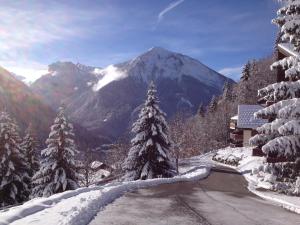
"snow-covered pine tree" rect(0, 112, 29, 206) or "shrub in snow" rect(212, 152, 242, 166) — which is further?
"shrub in snow" rect(212, 152, 242, 166)

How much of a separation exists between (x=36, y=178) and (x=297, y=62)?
2849 cm

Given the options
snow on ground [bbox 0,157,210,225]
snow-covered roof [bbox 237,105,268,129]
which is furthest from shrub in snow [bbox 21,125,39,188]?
snow-covered roof [bbox 237,105,268,129]

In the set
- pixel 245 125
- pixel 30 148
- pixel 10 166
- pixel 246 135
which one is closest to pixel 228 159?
pixel 246 135

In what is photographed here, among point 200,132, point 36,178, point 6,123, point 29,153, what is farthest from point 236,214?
point 200,132

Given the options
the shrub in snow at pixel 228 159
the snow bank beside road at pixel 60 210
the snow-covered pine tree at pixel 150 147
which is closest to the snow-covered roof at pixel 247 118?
the shrub in snow at pixel 228 159

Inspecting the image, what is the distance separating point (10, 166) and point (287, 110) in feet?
95.4

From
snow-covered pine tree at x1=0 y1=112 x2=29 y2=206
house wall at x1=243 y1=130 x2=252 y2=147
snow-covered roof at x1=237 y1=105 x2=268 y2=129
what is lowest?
snow-covered pine tree at x1=0 y1=112 x2=29 y2=206

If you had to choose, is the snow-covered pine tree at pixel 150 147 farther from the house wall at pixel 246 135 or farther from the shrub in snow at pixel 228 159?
the house wall at pixel 246 135

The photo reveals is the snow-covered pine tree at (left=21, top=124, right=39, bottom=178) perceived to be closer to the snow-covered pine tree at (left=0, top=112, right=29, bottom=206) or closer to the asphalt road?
the snow-covered pine tree at (left=0, top=112, right=29, bottom=206)

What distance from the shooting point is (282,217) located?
15633 millimetres

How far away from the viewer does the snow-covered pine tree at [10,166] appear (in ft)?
127

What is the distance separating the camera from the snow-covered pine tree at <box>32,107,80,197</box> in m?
36.2

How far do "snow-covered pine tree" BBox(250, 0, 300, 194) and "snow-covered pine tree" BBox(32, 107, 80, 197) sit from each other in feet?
73.0

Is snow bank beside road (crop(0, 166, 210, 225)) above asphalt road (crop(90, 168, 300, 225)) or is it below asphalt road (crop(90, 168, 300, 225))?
above
